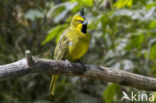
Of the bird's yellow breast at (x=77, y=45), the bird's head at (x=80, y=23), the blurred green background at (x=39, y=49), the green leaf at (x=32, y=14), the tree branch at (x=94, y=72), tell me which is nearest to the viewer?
the tree branch at (x=94, y=72)

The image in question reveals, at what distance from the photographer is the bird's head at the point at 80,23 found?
232cm

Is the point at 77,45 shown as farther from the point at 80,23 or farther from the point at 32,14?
the point at 32,14

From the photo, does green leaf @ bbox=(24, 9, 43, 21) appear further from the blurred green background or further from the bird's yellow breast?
the bird's yellow breast

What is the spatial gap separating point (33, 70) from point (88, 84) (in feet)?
8.65

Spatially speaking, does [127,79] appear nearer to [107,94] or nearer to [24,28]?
[107,94]

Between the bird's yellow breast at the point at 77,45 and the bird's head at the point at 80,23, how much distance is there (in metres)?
0.05

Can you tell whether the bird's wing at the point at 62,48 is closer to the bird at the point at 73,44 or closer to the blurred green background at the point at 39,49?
the bird at the point at 73,44

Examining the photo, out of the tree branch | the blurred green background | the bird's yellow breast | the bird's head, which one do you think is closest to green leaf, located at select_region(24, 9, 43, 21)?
the blurred green background

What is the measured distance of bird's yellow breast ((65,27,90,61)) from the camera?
219cm

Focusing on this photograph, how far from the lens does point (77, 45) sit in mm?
2193

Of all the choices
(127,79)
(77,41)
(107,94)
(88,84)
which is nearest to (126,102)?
(127,79)

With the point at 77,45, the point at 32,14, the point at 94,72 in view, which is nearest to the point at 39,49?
the point at 32,14

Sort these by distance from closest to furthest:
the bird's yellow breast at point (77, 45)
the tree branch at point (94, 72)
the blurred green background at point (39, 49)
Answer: the tree branch at point (94, 72) → the bird's yellow breast at point (77, 45) → the blurred green background at point (39, 49)

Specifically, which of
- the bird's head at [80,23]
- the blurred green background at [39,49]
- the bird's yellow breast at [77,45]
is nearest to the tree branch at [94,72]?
the bird's yellow breast at [77,45]
